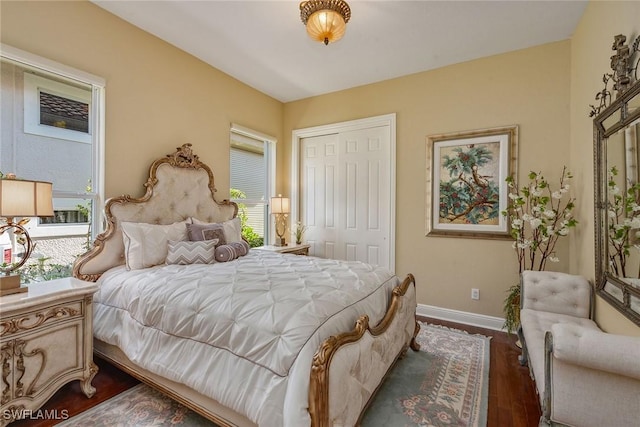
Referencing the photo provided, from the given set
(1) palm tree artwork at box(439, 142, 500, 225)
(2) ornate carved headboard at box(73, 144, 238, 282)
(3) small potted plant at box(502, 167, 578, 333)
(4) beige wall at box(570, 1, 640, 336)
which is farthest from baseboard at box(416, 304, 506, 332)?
(2) ornate carved headboard at box(73, 144, 238, 282)

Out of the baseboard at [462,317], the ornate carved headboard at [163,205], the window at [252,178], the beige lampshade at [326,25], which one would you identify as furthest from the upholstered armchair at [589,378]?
the window at [252,178]

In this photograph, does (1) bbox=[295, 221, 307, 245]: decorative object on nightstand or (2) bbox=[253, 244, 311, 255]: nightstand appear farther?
(1) bbox=[295, 221, 307, 245]: decorative object on nightstand

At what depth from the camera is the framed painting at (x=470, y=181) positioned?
3150 mm

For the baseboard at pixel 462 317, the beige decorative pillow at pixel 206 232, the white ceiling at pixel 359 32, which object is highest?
the white ceiling at pixel 359 32

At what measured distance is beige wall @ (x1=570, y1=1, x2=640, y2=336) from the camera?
183 cm

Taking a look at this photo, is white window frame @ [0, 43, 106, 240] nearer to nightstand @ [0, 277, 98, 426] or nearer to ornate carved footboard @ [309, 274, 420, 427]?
nightstand @ [0, 277, 98, 426]

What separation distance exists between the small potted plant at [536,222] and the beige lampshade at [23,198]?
3.62 m

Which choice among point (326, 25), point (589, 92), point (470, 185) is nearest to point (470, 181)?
point (470, 185)

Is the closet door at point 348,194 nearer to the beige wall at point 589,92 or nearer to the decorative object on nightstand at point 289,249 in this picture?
the decorative object on nightstand at point 289,249

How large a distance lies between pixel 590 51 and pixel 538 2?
58cm

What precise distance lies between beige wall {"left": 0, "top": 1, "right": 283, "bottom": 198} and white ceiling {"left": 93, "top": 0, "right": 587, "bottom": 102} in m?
0.16

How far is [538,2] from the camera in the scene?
2.39 metres

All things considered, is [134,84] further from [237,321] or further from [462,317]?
[462,317]

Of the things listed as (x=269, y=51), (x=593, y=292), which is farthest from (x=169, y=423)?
(x=269, y=51)
